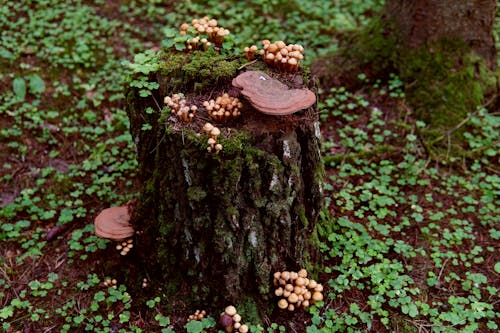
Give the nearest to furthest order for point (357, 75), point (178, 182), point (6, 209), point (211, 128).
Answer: point (211, 128), point (178, 182), point (6, 209), point (357, 75)

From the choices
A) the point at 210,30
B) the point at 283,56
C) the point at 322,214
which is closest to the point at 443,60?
the point at 322,214

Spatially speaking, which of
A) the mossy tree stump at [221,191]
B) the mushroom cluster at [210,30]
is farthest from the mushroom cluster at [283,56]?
the mushroom cluster at [210,30]

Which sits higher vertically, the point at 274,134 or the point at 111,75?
the point at 274,134

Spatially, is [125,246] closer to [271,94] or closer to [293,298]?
[293,298]

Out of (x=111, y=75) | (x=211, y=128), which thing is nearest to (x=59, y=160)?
(x=111, y=75)

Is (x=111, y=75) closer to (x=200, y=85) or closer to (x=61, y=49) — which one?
(x=61, y=49)

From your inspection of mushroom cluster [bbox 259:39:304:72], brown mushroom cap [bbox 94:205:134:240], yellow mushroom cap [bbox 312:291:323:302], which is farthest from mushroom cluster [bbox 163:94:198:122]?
yellow mushroom cap [bbox 312:291:323:302]

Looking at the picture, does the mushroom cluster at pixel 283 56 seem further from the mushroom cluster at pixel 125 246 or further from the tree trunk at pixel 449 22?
the tree trunk at pixel 449 22

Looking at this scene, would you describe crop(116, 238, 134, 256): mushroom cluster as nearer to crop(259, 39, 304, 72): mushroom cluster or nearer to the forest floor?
the forest floor
